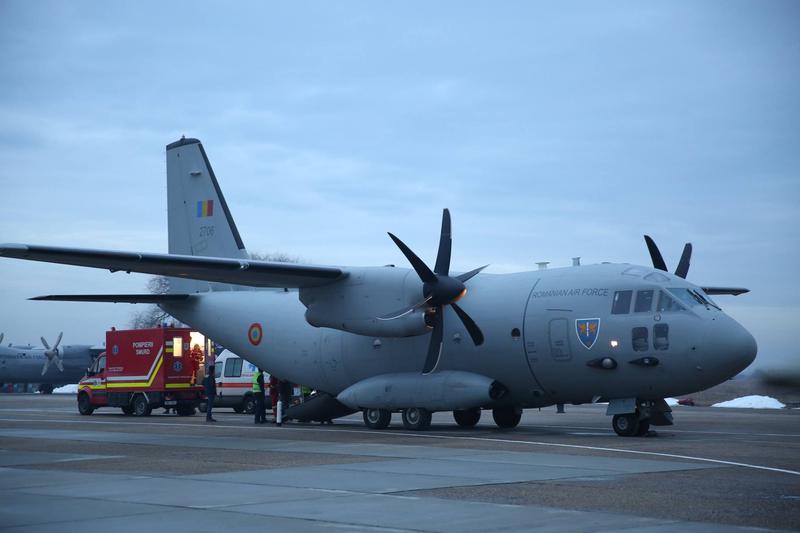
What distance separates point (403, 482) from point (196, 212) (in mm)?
19934

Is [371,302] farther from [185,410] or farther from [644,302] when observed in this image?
[185,410]

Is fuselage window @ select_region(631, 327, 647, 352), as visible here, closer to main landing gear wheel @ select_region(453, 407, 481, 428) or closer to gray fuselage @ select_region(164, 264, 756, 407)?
gray fuselage @ select_region(164, 264, 756, 407)

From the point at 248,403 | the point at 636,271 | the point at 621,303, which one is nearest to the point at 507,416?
the point at 621,303

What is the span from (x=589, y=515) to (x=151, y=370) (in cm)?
2652

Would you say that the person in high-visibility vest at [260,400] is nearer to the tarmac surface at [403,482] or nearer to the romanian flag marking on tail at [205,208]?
the romanian flag marking on tail at [205,208]

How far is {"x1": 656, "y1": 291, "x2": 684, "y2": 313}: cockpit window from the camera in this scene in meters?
Answer: 19.7

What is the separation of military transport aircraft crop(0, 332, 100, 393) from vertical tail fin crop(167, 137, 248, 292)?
41.9 m

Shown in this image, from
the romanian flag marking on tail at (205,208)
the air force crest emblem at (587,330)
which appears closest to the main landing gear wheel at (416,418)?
the air force crest emblem at (587,330)

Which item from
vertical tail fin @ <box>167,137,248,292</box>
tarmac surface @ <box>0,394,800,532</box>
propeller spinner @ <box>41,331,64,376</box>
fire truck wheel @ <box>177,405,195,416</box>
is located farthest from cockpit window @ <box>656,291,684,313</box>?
propeller spinner @ <box>41,331,64,376</box>

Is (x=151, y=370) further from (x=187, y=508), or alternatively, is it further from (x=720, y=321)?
(x=187, y=508)

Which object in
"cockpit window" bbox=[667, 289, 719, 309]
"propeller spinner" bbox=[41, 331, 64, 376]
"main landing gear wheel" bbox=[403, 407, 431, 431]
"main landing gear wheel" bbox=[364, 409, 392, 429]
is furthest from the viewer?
"propeller spinner" bbox=[41, 331, 64, 376]

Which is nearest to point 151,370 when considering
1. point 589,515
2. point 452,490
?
point 452,490

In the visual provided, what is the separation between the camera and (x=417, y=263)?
854 inches

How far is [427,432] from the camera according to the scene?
22.8 meters
